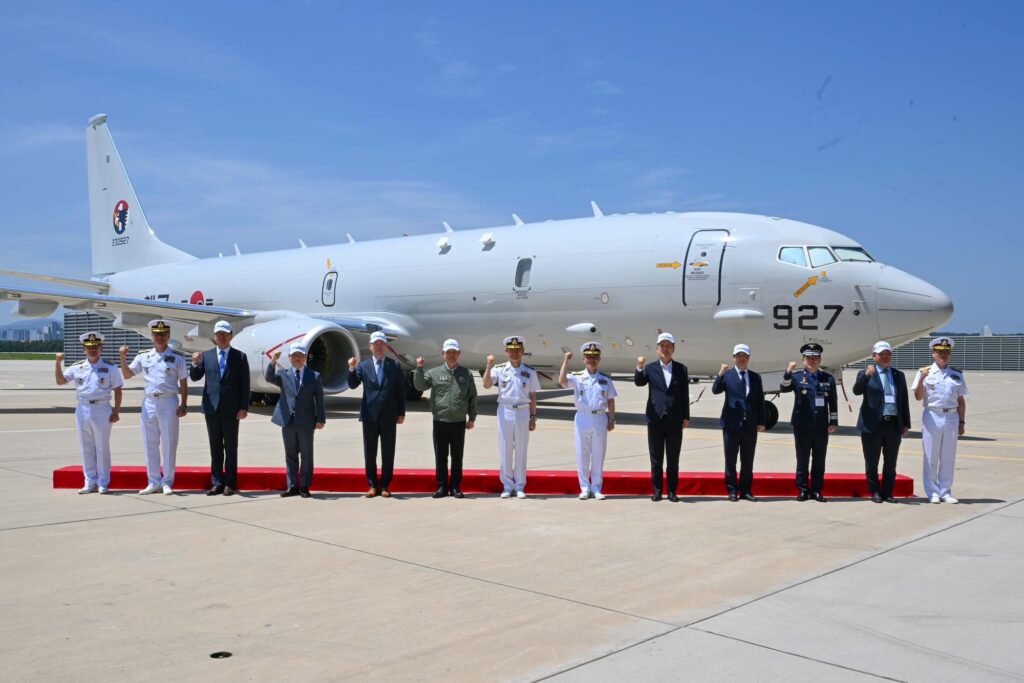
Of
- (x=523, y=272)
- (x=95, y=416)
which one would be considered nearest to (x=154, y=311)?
(x=523, y=272)

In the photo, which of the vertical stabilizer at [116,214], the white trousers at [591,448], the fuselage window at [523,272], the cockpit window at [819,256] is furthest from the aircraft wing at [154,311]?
the white trousers at [591,448]

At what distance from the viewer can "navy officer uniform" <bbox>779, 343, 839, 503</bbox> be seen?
27.4 ft

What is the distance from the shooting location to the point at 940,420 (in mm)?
8406

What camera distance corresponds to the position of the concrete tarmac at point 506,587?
4.04 metres

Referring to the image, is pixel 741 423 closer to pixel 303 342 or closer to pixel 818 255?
pixel 818 255

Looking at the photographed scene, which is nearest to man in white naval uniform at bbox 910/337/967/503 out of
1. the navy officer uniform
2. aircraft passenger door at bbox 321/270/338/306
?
the navy officer uniform

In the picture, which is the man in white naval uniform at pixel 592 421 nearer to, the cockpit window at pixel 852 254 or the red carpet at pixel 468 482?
the red carpet at pixel 468 482

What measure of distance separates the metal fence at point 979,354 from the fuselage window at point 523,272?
138ft

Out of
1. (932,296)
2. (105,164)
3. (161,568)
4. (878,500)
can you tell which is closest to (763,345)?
(932,296)

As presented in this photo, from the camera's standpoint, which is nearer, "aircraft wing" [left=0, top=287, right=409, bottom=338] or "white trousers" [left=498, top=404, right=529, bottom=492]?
"white trousers" [left=498, top=404, right=529, bottom=492]

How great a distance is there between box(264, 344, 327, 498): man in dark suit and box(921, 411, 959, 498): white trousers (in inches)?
225

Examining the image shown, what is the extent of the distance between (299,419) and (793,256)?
339 inches

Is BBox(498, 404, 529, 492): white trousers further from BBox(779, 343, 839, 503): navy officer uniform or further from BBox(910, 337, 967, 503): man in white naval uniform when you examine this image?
BBox(910, 337, 967, 503): man in white naval uniform

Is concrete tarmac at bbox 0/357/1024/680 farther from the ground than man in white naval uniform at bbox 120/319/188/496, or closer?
closer
